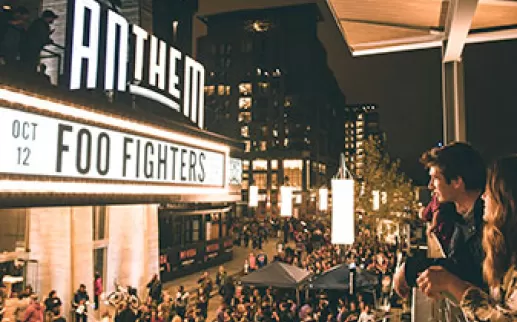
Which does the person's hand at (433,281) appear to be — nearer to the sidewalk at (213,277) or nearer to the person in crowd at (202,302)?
the sidewalk at (213,277)

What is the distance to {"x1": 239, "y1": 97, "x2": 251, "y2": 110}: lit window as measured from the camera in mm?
85625

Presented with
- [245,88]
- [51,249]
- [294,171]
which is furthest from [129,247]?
[245,88]

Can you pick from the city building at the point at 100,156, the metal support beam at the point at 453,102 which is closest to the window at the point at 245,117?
the city building at the point at 100,156

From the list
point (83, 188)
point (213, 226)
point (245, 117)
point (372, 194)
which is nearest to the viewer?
point (83, 188)

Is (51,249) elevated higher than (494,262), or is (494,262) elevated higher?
(494,262)

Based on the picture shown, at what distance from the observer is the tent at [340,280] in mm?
12656

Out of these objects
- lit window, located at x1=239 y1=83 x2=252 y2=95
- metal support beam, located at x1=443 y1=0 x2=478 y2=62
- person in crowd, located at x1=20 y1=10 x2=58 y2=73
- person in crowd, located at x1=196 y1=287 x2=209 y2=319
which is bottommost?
person in crowd, located at x1=196 y1=287 x2=209 y2=319

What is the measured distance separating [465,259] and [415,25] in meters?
3.85

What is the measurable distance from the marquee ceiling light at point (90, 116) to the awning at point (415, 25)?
3.92 meters

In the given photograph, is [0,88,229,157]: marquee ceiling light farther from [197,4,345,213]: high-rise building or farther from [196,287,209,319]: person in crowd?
[197,4,345,213]: high-rise building

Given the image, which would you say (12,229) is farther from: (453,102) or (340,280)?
(453,102)

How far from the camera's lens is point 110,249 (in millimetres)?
16141

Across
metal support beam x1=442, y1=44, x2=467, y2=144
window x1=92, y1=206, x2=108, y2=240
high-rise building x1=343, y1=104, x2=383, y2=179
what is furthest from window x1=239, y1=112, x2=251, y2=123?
metal support beam x1=442, y1=44, x2=467, y2=144

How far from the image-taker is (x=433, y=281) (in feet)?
7.00
